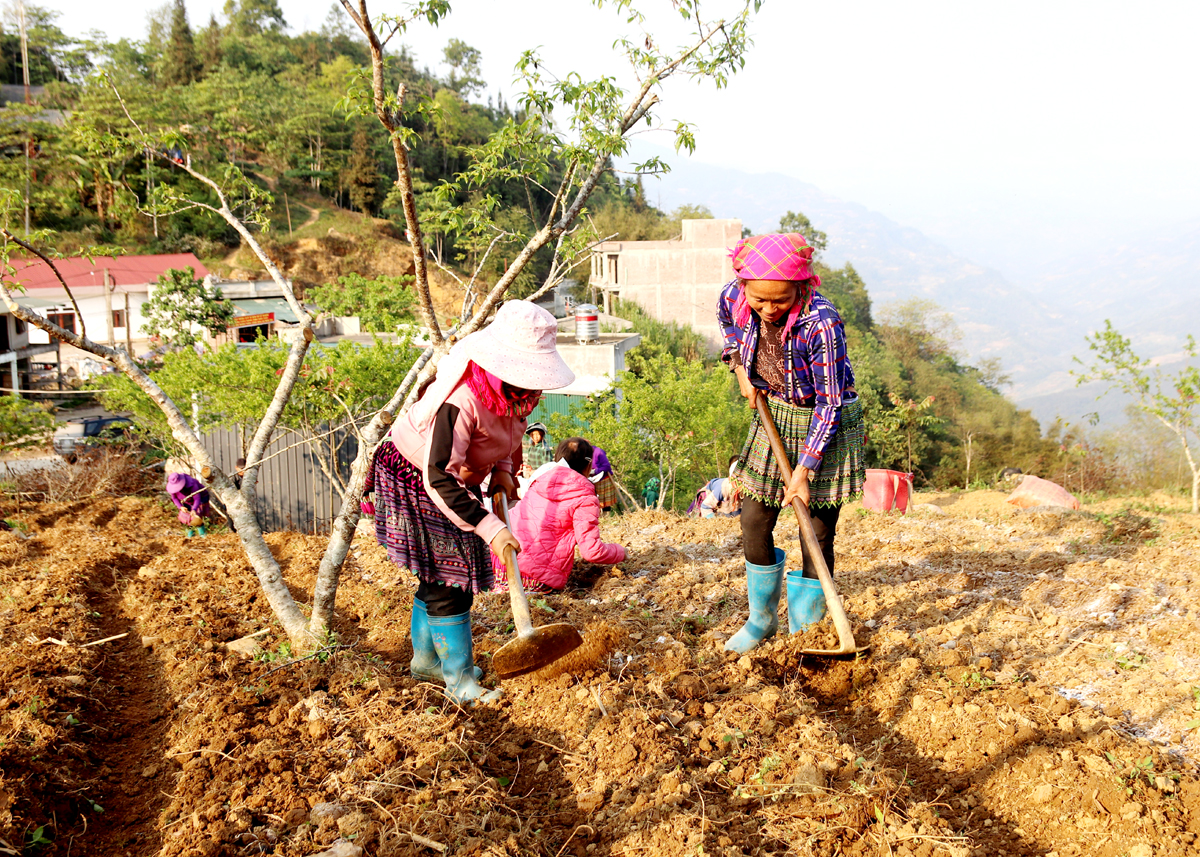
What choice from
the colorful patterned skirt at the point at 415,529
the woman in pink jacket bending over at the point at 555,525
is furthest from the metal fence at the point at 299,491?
the colorful patterned skirt at the point at 415,529

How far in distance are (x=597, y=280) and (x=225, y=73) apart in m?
24.2

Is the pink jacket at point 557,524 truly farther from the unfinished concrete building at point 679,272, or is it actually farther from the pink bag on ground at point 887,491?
the unfinished concrete building at point 679,272

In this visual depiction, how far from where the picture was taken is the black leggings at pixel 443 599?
9.52 feet

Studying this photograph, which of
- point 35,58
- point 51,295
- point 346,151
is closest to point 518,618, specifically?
point 51,295

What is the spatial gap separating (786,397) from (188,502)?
22.0ft

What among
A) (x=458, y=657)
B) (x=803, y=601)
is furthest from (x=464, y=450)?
(x=803, y=601)

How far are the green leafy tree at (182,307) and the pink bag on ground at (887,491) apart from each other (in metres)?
18.7

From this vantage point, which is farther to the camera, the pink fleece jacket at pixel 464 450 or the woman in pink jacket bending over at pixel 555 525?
the woman in pink jacket bending over at pixel 555 525

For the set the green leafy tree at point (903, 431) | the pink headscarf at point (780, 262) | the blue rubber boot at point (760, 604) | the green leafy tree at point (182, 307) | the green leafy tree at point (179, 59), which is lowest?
the green leafy tree at point (903, 431)

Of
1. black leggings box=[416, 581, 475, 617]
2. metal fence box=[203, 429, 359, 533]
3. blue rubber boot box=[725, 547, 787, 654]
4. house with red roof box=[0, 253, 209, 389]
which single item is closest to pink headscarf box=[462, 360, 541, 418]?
black leggings box=[416, 581, 475, 617]

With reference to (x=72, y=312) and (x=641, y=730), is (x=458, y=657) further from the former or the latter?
(x=72, y=312)

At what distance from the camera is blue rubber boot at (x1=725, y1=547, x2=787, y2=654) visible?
10.5ft

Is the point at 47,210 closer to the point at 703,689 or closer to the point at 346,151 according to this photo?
the point at 346,151

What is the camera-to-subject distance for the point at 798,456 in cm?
307
